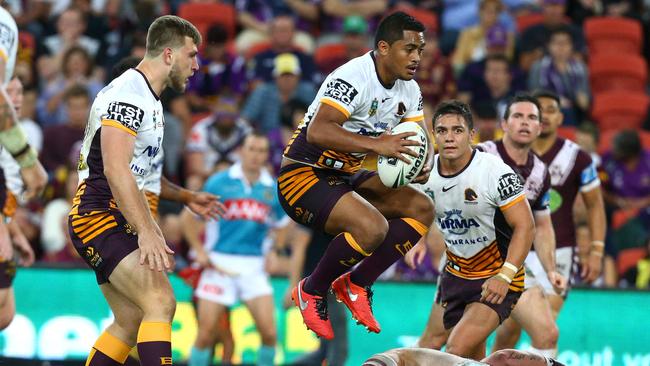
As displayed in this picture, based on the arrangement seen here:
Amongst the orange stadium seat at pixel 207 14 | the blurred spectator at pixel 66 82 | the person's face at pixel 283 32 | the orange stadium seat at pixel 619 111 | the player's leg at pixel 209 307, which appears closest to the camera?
the player's leg at pixel 209 307

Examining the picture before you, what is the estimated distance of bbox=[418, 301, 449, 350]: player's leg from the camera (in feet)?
Result: 29.4

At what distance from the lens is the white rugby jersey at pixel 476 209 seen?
833 centimetres

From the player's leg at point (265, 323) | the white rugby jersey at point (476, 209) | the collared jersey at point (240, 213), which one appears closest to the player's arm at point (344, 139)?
the white rugby jersey at point (476, 209)

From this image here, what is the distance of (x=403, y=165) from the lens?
763cm

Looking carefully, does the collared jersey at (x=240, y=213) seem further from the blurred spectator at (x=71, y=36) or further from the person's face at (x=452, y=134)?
the blurred spectator at (x=71, y=36)

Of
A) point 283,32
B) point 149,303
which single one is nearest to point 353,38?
point 283,32

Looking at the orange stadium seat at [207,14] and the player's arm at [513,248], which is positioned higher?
the orange stadium seat at [207,14]

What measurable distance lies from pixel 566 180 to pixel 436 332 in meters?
1.99

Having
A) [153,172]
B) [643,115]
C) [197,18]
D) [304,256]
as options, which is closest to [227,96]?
[197,18]

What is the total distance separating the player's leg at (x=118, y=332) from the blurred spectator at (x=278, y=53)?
819cm

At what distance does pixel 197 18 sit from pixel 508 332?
8271mm

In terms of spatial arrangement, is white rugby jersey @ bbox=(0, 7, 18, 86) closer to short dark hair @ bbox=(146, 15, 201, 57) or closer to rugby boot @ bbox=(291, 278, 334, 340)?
short dark hair @ bbox=(146, 15, 201, 57)

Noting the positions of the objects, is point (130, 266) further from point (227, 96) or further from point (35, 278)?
point (227, 96)

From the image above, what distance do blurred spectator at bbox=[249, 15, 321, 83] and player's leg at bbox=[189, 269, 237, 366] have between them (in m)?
4.29
